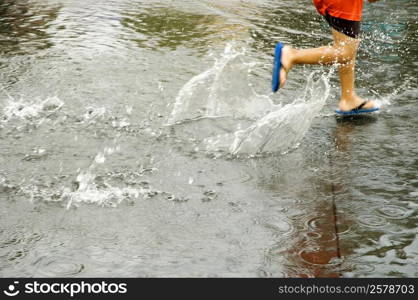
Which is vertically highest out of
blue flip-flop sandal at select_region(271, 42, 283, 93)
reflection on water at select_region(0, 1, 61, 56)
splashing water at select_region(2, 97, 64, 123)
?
blue flip-flop sandal at select_region(271, 42, 283, 93)

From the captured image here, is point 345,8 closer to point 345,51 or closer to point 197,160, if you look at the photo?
point 345,51

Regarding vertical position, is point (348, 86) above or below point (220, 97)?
above

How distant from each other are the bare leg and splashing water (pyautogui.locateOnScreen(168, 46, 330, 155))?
0.17m

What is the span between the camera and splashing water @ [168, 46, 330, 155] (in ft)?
14.9

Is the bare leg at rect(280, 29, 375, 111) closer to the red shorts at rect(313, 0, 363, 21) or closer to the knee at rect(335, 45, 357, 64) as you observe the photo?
the knee at rect(335, 45, 357, 64)

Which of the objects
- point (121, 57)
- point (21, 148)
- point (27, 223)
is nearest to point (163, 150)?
point (21, 148)

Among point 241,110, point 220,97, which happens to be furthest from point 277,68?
point 220,97

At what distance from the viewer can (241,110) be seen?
Result: 17.0 feet
